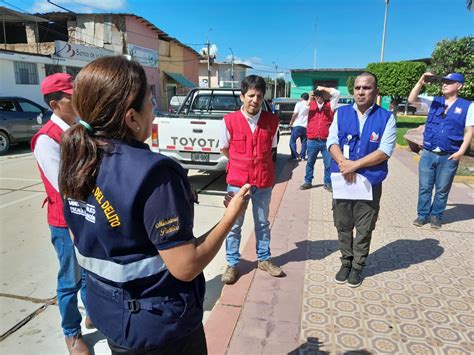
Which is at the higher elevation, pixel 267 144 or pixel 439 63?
pixel 439 63

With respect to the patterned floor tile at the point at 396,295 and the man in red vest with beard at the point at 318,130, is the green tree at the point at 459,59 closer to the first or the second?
the man in red vest with beard at the point at 318,130

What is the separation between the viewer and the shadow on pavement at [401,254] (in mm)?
3749

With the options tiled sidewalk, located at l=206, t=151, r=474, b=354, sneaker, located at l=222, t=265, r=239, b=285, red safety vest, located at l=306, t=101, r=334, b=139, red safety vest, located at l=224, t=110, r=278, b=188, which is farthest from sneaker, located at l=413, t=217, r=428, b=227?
sneaker, located at l=222, t=265, r=239, b=285

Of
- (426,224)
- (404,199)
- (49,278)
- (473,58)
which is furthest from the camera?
(473,58)

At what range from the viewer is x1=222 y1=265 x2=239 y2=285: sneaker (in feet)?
11.0

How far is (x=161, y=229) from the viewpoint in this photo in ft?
3.66

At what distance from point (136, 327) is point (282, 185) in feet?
20.3

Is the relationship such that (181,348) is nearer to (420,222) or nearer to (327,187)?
(420,222)

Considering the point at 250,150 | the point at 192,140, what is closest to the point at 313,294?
the point at 250,150

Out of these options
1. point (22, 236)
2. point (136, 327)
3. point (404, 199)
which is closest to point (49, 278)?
point (22, 236)

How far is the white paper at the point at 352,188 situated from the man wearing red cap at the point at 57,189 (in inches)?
87.9

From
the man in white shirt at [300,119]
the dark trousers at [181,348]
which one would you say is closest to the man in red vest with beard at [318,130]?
the man in white shirt at [300,119]

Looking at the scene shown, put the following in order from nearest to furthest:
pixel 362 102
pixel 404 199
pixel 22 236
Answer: pixel 362 102
pixel 22 236
pixel 404 199

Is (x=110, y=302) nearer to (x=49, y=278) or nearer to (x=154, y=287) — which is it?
(x=154, y=287)
